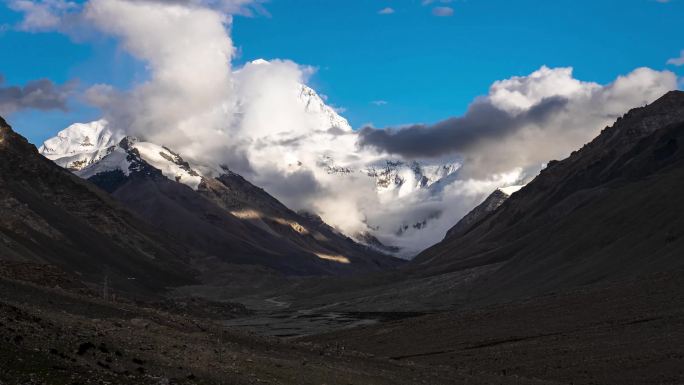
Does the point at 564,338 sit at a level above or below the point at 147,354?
below

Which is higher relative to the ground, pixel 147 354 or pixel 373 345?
pixel 147 354

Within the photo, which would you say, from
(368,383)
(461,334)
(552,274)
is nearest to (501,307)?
(461,334)

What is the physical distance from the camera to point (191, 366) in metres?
36.8

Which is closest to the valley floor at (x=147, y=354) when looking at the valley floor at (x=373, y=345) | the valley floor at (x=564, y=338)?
the valley floor at (x=373, y=345)

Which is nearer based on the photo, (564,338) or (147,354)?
(147,354)

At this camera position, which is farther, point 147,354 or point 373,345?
point 373,345

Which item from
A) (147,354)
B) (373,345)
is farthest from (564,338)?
(147,354)

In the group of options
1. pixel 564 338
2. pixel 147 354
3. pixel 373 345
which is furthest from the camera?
pixel 373 345

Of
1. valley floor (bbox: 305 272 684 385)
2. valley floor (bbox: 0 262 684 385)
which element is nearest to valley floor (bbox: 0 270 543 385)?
valley floor (bbox: 0 262 684 385)

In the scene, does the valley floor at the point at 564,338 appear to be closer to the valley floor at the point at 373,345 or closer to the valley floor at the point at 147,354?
the valley floor at the point at 373,345

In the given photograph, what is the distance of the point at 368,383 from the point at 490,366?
76.7 feet

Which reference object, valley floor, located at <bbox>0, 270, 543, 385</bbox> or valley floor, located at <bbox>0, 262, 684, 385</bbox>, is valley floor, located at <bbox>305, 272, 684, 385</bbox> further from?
valley floor, located at <bbox>0, 270, 543, 385</bbox>

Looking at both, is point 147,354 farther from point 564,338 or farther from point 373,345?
point 373,345

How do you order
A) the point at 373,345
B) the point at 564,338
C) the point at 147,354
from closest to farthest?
1. the point at 147,354
2. the point at 564,338
3. the point at 373,345
